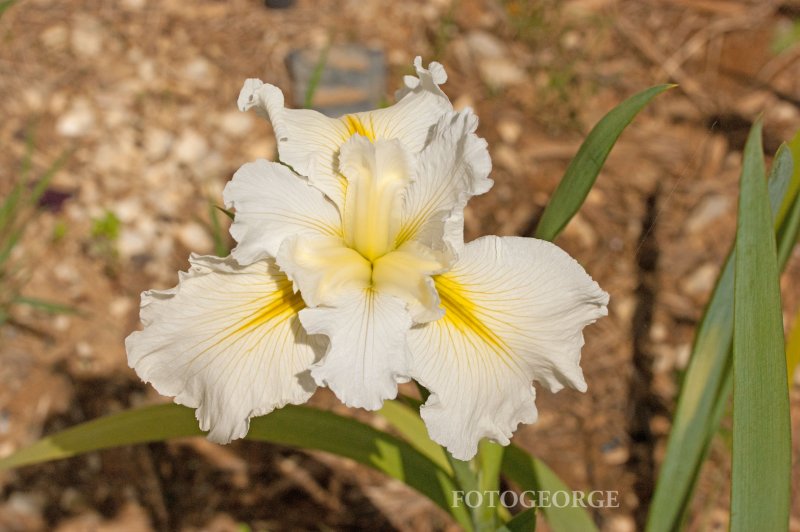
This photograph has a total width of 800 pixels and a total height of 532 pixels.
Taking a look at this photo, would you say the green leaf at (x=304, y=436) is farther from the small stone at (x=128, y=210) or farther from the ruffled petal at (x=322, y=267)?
the small stone at (x=128, y=210)

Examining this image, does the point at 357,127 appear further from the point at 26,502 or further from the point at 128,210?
the point at 128,210

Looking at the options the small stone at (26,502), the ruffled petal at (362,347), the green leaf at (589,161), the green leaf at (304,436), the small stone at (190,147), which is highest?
the green leaf at (589,161)

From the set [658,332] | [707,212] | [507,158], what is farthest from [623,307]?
[507,158]

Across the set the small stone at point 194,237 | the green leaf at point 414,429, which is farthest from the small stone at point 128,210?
the green leaf at point 414,429

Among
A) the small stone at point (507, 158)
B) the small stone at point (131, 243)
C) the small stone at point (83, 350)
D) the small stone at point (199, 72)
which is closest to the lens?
the small stone at point (83, 350)

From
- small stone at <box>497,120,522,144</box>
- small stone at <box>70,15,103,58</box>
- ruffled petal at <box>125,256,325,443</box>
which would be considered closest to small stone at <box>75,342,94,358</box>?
small stone at <box>70,15,103,58</box>

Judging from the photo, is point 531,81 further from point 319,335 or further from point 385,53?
point 319,335

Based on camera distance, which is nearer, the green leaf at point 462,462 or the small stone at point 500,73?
the green leaf at point 462,462
